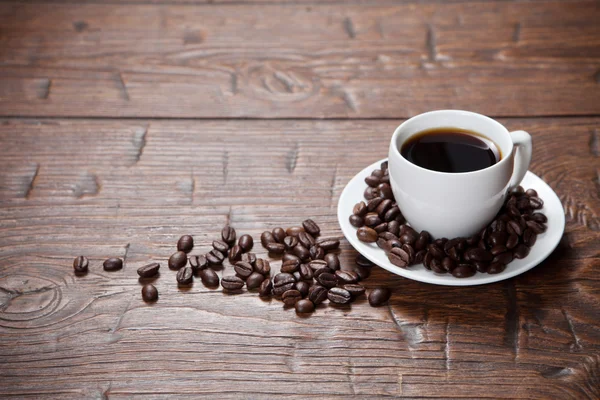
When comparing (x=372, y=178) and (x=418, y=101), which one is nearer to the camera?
(x=372, y=178)

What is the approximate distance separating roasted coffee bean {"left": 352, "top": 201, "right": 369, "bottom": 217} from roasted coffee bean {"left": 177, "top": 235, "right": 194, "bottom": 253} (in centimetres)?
30

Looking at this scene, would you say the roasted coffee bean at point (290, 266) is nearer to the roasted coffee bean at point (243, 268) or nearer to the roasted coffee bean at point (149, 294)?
the roasted coffee bean at point (243, 268)

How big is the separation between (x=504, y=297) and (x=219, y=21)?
120cm

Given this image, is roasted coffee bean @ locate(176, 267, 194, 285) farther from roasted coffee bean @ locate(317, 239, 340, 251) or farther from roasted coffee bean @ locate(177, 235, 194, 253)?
roasted coffee bean @ locate(317, 239, 340, 251)

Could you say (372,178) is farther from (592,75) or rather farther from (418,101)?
(592,75)

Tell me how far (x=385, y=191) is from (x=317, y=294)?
244mm

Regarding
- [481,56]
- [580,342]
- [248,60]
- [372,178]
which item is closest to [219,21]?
[248,60]

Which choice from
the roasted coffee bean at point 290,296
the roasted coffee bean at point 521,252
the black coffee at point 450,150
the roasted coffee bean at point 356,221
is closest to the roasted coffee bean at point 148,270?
the roasted coffee bean at point 290,296

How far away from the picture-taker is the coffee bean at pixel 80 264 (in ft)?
3.97

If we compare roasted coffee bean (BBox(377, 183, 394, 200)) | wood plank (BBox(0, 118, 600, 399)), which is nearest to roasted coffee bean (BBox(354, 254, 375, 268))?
wood plank (BBox(0, 118, 600, 399))

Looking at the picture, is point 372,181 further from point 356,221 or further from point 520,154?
point 520,154

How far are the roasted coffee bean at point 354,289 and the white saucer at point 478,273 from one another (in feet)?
0.17

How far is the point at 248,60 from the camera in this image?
1808 millimetres

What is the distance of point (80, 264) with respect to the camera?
3.97ft
